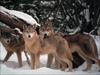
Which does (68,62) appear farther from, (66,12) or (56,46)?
(66,12)

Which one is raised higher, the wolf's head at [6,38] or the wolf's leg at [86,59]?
the wolf's head at [6,38]

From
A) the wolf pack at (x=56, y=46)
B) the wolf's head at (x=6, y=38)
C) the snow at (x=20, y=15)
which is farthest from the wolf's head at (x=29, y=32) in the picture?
the wolf's head at (x=6, y=38)

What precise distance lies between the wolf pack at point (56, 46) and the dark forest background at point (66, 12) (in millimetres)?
63

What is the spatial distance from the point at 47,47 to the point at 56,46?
0.05 metres

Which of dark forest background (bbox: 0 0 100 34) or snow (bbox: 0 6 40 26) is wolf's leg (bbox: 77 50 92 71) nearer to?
Answer: dark forest background (bbox: 0 0 100 34)

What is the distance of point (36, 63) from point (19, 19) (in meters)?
0.33

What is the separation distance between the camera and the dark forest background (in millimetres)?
2283

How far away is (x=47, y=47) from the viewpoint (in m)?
2.19

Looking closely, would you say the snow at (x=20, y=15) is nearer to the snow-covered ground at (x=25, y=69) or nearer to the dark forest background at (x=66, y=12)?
the dark forest background at (x=66, y=12)

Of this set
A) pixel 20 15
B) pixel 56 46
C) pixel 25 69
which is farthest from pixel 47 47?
pixel 20 15

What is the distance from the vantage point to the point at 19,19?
2.42 metres

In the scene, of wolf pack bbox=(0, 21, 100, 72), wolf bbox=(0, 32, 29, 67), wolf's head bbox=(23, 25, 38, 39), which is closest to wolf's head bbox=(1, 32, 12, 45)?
wolf bbox=(0, 32, 29, 67)

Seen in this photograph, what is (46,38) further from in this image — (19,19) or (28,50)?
(19,19)

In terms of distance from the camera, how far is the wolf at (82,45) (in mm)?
2219
